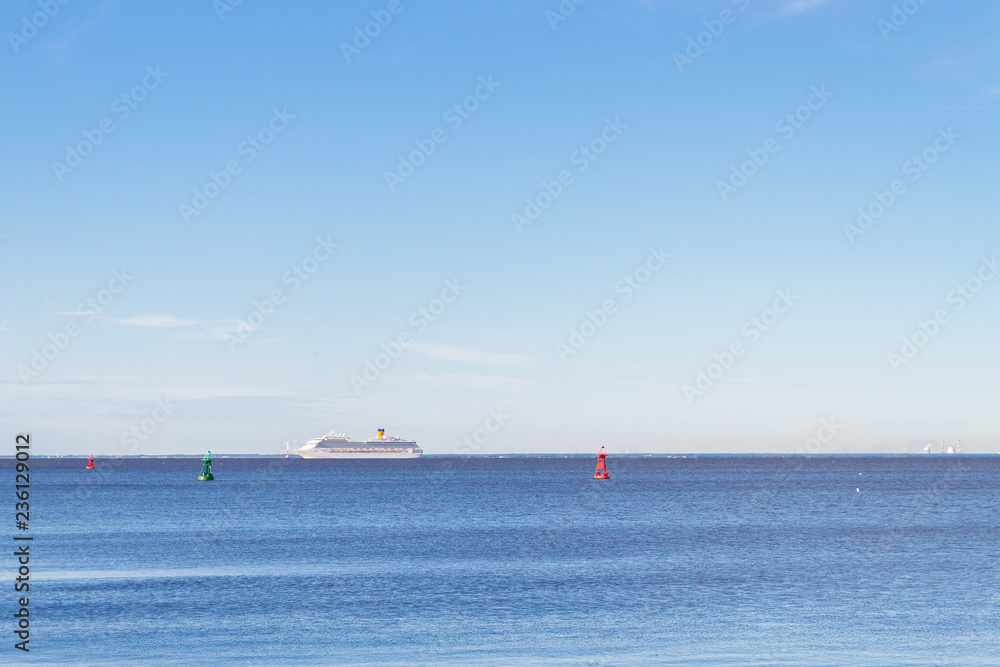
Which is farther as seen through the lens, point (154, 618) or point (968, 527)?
point (968, 527)

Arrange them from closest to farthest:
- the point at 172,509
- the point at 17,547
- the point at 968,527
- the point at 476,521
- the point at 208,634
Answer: the point at 208,634 < the point at 17,547 < the point at 968,527 < the point at 476,521 < the point at 172,509

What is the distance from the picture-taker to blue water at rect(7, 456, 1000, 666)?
3142 cm

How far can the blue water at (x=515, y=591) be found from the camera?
31422 mm

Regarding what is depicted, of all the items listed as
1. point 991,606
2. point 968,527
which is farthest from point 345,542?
point 968,527

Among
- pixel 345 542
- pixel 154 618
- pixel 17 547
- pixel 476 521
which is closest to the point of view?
pixel 154 618

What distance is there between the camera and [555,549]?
2365 inches

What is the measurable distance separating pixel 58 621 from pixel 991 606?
30883 millimetres

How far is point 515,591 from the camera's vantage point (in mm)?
43000

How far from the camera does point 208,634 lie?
111 ft

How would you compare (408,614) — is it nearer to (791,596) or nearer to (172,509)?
(791,596)

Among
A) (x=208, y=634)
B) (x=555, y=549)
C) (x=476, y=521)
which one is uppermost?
(x=476, y=521)

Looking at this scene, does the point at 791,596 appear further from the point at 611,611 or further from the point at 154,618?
the point at 154,618

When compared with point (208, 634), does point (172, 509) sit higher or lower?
higher

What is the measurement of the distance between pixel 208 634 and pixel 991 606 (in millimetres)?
26056
